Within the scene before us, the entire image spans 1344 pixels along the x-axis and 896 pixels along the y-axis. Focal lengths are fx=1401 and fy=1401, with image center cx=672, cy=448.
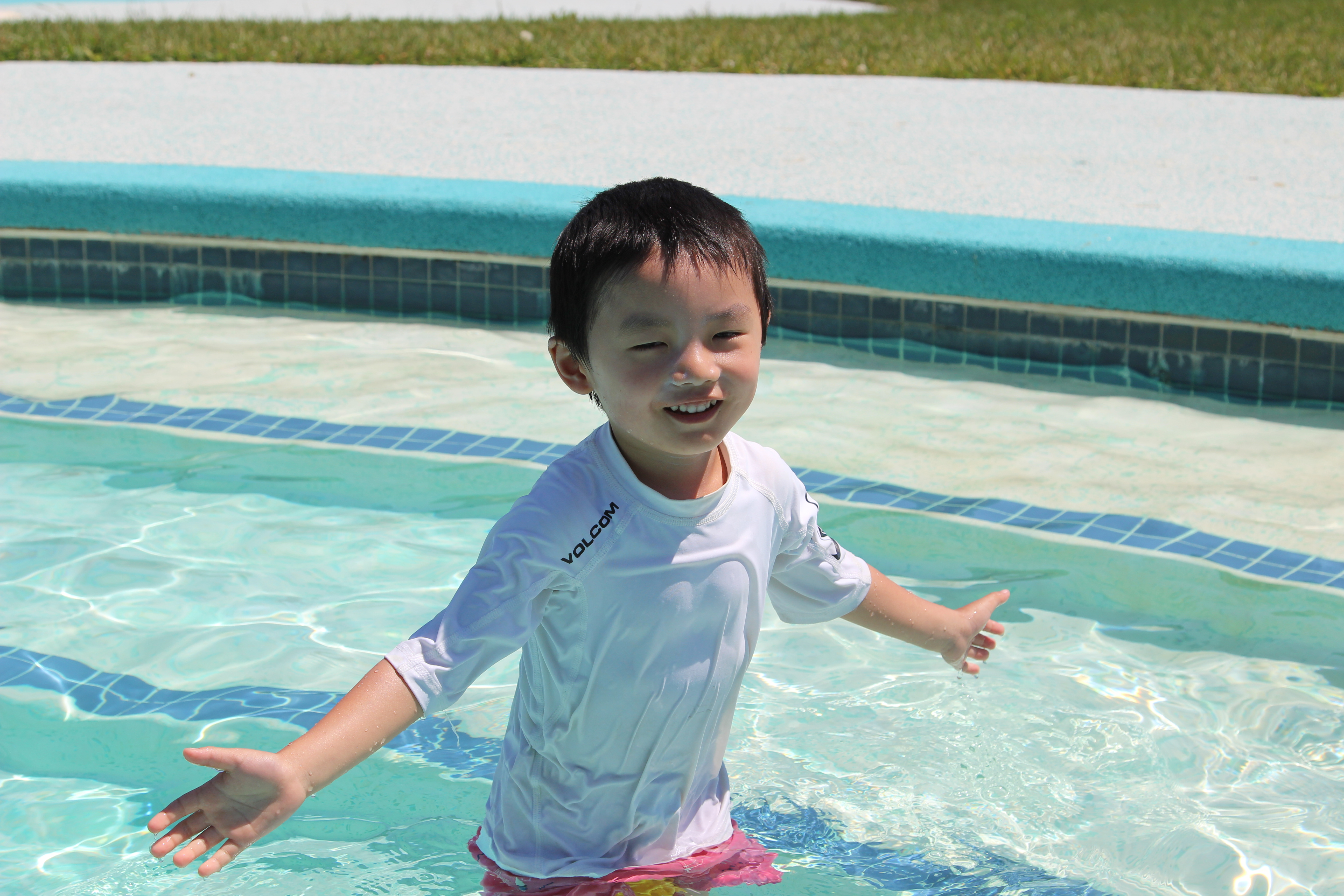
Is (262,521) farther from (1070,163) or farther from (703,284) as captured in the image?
(1070,163)

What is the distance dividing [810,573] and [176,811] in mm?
940

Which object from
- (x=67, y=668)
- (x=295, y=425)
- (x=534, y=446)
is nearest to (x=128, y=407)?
(x=295, y=425)

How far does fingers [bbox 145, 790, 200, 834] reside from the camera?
1.50 meters

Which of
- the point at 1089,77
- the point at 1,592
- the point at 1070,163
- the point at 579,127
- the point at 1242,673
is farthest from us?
the point at 1089,77

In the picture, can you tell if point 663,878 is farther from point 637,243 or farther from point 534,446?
point 534,446

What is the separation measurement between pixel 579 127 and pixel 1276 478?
13.1ft

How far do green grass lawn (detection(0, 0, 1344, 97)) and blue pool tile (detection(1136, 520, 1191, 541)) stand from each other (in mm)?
4959

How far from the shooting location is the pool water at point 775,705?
2.52m

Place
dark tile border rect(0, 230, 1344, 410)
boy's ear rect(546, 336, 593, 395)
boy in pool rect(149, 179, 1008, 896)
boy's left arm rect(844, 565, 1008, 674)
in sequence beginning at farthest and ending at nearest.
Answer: dark tile border rect(0, 230, 1344, 410) < boy's left arm rect(844, 565, 1008, 674) < boy's ear rect(546, 336, 593, 395) < boy in pool rect(149, 179, 1008, 896)

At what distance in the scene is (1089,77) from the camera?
8.05m

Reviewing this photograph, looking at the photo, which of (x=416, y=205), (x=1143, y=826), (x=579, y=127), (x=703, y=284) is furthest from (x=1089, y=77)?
(x=703, y=284)

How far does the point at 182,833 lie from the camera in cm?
154

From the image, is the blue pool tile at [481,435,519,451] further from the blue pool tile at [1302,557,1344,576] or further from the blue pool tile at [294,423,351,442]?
the blue pool tile at [1302,557,1344,576]

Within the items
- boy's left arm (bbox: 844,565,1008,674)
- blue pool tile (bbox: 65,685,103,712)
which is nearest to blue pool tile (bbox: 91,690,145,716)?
blue pool tile (bbox: 65,685,103,712)
